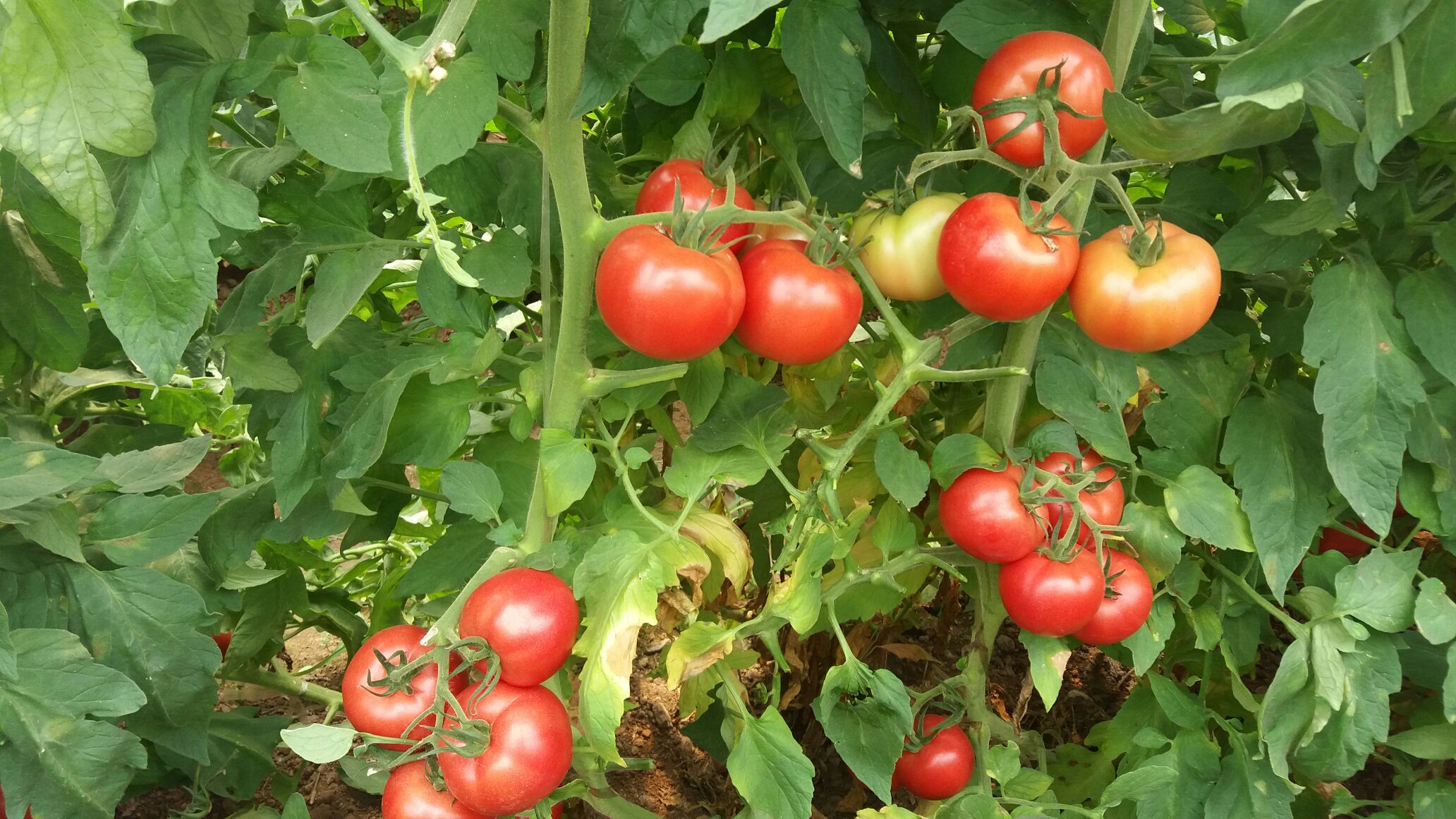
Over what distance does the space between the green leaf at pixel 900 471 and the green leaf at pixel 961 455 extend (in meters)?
0.03

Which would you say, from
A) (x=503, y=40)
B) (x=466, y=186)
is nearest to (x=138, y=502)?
(x=466, y=186)

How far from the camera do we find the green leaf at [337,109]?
0.64m

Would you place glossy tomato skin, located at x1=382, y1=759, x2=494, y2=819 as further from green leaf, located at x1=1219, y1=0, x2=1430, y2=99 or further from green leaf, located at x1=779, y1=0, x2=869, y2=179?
green leaf, located at x1=1219, y1=0, x2=1430, y2=99

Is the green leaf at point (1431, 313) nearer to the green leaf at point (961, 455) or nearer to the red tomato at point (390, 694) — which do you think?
the green leaf at point (961, 455)

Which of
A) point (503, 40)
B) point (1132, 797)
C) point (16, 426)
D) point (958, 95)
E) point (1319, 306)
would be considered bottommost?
point (1132, 797)

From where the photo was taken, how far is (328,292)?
0.78 meters

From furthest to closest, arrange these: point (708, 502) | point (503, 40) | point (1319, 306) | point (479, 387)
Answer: point (708, 502), point (479, 387), point (1319, 306), point (503, 40)

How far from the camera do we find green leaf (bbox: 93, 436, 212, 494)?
92 cm

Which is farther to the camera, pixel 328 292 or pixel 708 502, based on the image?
pixel 708 502

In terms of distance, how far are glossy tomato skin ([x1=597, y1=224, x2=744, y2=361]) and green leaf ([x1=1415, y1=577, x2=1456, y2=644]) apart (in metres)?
0.63

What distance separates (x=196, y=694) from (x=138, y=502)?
17 cm

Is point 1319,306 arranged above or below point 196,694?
above

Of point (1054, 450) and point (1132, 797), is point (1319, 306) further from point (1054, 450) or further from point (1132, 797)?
point (1132, 797)

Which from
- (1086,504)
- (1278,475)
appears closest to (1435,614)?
(1278,475)
